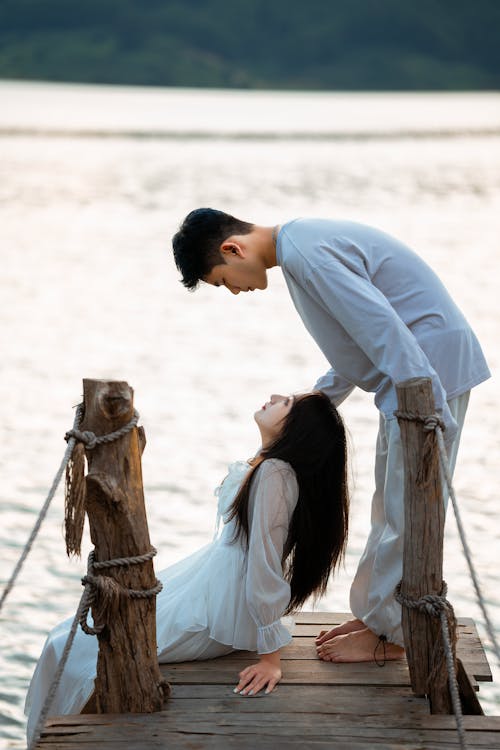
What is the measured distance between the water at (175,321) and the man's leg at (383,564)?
0.21 meters

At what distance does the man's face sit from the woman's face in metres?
0.39

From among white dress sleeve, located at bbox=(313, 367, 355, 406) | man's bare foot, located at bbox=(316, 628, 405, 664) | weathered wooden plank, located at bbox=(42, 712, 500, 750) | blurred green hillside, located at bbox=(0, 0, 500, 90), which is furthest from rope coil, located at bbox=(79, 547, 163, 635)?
blurred green hillside, located at bbox=(0, 0, 500, 90)

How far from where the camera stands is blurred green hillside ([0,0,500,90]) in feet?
381

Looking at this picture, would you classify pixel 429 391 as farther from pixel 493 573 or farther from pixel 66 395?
pixel 66 395

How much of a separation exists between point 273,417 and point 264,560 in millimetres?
468

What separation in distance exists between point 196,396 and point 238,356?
1916mm

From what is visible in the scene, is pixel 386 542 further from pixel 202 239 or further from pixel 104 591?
pixel 202 239

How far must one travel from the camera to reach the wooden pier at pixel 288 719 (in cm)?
338

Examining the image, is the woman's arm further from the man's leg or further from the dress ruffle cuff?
the man's leg

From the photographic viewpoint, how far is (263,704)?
143 inches

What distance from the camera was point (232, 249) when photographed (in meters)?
3.87

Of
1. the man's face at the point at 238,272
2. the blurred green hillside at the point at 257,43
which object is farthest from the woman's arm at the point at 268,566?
the blurred green hillside at the point at 257,43

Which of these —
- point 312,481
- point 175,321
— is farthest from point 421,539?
point 175,321

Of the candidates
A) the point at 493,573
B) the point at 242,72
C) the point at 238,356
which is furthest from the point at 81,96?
Answer: the point at 493,573
